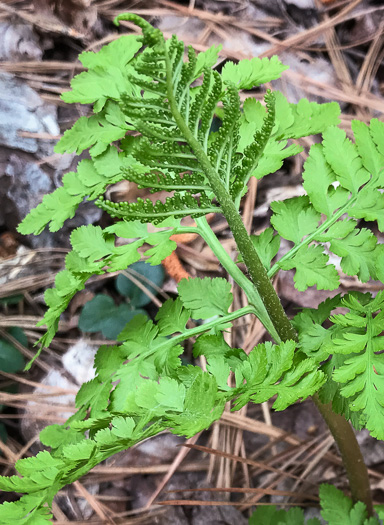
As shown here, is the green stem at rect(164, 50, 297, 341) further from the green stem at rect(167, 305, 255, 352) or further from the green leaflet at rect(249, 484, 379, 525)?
the green leaflet at rect(249, 484, 379, 525)

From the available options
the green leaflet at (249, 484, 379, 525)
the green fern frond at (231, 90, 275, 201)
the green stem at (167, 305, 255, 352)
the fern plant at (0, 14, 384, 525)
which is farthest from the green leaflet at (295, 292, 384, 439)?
the green leaflet at (249, 484, 379, 525)

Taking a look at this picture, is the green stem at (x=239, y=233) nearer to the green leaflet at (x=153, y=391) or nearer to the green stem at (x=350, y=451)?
the green leaflet at (x=153, y=391)

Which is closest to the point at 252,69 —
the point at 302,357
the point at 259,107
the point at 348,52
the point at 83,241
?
the point at 259,107

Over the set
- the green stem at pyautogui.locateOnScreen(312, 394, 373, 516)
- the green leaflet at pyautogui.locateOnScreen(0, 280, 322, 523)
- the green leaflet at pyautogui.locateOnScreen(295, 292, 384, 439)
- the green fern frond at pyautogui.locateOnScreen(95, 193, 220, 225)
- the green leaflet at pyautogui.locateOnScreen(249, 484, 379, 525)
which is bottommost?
the green leaflet at pyautogui.locateOnScreen(249, 484, 379, 525)

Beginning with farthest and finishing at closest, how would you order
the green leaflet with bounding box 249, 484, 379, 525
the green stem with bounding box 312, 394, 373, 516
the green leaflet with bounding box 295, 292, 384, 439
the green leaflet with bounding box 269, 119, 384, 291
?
the green leaflet with bounding box 249, 484, 379, 525, the green stem with bounding box 312, 394, 373, 516, the green leaflet with bounding box 269, 119, 384, 291, the green leaflet with bounding box 295, 292, 384, 439

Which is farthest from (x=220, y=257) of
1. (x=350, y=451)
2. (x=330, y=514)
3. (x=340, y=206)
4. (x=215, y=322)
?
(x=330, y=514)

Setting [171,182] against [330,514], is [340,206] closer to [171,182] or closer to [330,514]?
[171,182]

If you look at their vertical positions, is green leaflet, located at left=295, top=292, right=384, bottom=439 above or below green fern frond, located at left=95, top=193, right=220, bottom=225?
below
